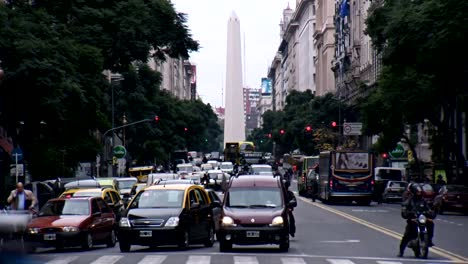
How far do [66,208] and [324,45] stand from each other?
113575 mm

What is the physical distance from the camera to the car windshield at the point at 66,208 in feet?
86.7

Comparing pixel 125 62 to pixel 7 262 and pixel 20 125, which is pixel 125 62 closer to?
→ pixel 20 125

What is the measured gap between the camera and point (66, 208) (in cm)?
2677

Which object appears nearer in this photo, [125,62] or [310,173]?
[125,62]

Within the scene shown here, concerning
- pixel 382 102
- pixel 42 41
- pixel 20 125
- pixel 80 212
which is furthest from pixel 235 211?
pixel 382 102

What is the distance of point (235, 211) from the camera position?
23.6 m

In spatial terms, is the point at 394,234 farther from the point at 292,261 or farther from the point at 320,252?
the point at 292,261

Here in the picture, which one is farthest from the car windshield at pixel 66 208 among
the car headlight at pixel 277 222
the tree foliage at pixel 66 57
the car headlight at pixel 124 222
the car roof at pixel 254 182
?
the tree foliage at pixel 66 57

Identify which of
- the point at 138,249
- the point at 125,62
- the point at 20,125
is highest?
the point at 125,62

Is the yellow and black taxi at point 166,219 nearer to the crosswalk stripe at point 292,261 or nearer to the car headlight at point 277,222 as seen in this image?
the car headlight at point 277,222

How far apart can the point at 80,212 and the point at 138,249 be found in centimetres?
204

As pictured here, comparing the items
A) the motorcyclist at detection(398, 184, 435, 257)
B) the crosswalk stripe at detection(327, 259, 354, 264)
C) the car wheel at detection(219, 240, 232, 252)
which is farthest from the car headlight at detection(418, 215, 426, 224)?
the car wheel at detection(219, 240, 232, 252)

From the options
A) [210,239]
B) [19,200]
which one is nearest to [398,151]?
[210,239]

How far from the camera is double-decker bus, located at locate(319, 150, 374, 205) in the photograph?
5559 cm
